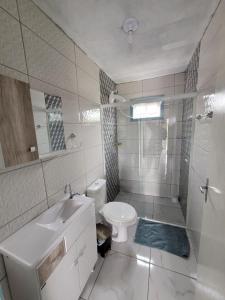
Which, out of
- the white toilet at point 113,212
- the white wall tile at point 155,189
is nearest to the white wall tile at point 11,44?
the white toilet at point 113,212

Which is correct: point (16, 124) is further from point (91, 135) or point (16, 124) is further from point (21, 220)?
point (91, 135)

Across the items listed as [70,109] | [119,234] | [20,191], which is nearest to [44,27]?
[70,109]

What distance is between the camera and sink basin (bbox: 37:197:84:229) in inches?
43.5

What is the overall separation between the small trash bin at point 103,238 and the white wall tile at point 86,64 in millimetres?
2007

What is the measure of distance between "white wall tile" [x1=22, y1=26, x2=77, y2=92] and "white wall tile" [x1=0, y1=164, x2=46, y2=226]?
0.76m

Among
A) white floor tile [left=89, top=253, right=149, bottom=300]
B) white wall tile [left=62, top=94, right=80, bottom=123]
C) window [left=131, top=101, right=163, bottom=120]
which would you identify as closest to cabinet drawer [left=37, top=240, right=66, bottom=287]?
white floor tile [left=89, top=253, right=149, bottom=300]

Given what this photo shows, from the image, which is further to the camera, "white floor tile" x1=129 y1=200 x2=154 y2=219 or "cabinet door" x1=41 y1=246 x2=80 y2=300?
"white floor tile" x1=129 y1=200 x2=154 y2=219

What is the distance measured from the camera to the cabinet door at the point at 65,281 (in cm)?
79

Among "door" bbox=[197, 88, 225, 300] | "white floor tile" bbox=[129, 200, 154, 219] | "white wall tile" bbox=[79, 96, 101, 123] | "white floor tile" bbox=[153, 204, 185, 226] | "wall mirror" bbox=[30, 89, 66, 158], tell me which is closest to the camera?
"door" bbox=[197, 88, 225, 300]

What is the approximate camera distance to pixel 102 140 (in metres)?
2.18

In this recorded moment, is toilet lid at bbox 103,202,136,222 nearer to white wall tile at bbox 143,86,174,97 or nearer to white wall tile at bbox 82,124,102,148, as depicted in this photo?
white wall tile at bbox 82,124,102,148

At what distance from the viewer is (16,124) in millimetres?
842

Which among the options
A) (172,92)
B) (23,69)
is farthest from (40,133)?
(172,92)

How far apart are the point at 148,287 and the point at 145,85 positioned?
2883 mm
